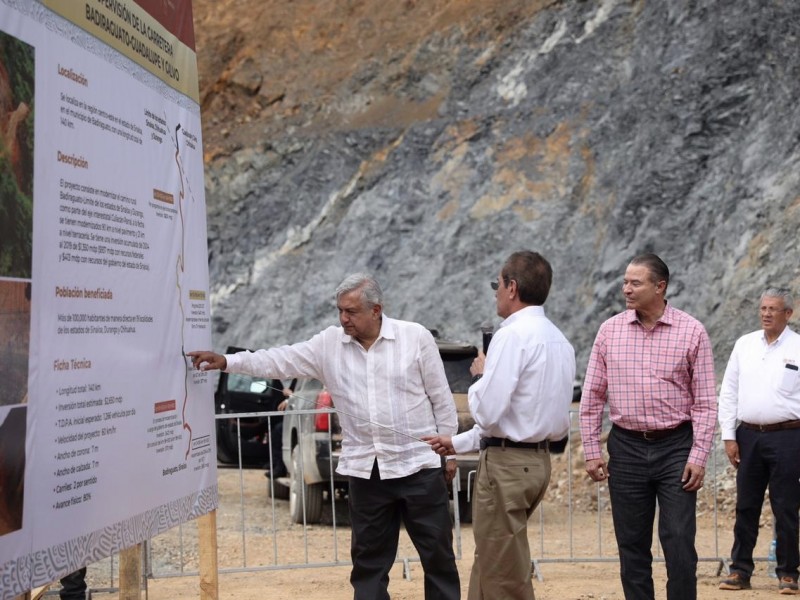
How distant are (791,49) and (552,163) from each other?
4.50 metres

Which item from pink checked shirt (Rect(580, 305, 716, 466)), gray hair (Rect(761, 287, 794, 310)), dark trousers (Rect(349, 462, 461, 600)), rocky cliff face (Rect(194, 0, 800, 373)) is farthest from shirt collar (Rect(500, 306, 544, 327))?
rocky cliff face (Rect(194, 0, 800, 373))

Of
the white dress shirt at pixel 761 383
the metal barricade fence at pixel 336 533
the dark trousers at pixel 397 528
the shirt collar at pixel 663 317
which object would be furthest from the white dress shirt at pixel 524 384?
the metal barricade fence at pixel 336 533

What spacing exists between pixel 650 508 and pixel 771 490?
2.33 meters

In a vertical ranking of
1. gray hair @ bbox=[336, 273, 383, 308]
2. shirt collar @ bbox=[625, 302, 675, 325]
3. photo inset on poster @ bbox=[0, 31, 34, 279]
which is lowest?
shirt collar @ bbox=[625, 302, 675, 325]

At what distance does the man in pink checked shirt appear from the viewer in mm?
5953

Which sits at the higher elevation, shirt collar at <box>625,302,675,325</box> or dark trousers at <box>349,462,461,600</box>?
shirt collar at <box>625,302,675,325</box>

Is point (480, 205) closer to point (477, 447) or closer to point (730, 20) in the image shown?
point (730, 20)

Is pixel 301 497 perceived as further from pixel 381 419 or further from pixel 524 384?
pixel 524 384

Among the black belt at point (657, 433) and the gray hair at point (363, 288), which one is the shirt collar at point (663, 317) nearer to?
the black belt at point (657, 433)

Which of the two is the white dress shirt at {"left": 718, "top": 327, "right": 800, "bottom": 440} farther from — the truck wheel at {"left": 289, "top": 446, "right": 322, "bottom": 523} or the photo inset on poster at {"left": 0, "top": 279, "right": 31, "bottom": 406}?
the photo inset on poster at {"left": 0, "top": 279, "right": 31, "bottom": 406}

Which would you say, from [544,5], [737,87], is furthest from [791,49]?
[544,5]

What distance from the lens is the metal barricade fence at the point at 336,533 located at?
955cm

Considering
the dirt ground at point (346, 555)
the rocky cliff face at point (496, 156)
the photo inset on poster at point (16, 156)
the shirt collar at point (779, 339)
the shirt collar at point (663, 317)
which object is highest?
the rocky cliff face at point (496, 156)

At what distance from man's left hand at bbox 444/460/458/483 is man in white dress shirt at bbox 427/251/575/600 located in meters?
0.56
